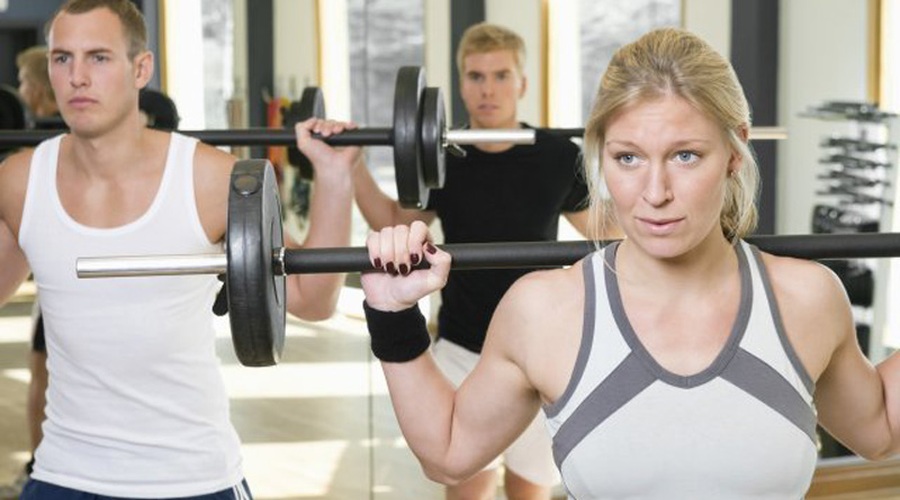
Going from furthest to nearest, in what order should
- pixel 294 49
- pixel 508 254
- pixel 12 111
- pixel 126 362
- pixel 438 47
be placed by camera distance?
pixel 438 47 → pixel 294 49 → pixel 12 111 → pixel 126 362 → pixel 508 254

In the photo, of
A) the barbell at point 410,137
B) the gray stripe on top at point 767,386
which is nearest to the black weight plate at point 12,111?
the barbell at point 410,137

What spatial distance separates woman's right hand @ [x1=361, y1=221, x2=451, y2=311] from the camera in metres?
1.62

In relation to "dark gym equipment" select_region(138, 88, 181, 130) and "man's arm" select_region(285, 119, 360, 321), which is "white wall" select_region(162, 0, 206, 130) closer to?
"dark gym equipment" select_region(138, 88, 181, 130)

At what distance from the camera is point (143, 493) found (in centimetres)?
217

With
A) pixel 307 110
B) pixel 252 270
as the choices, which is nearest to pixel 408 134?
pixel 307 110

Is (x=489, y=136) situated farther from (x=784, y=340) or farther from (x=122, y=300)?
(x=784, y=340)

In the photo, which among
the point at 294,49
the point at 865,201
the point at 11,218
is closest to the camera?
the point at 11,218

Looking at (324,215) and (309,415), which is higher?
(324,215)

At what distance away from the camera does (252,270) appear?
1557 millimetres

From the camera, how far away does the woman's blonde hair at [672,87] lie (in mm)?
1467

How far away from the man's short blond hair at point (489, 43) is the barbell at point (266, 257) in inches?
74.2

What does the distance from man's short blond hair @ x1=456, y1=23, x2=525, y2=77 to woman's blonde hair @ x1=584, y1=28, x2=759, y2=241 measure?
2.01 meters

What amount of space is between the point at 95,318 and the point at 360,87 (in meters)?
1.62

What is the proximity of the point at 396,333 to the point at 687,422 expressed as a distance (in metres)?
0.36
